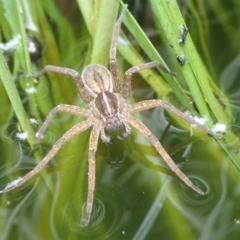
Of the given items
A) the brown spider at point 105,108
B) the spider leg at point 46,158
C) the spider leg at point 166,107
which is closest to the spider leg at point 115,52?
the brown spider at point 105,108

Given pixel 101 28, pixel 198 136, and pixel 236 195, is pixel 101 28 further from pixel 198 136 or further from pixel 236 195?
pixel 236 195

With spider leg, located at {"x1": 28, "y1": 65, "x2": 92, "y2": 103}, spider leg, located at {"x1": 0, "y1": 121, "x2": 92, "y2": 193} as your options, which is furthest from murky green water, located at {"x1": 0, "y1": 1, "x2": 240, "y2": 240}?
spider leg, located at {"x1": 28, "y1": 65, "x2": 92, "y2": 103}

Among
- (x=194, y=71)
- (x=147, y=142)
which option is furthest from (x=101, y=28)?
(x=147, y=142)

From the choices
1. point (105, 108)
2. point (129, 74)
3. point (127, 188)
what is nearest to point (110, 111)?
point (105, 108)

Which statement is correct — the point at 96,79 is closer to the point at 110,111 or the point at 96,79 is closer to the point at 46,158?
the point at 110,111

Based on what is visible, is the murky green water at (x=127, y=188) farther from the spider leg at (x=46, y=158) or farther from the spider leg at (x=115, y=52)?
the spider leg at (x=115, y=52)

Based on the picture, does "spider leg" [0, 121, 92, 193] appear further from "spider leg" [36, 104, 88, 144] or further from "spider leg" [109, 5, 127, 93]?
"spider leg" [109, 5, 127, 93]

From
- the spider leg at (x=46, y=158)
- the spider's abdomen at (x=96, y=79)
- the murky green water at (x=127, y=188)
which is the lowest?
the murky green water at (x=127, y=188)
